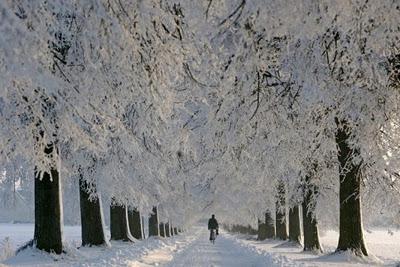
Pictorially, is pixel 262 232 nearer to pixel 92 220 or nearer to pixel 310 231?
pixel 310 231

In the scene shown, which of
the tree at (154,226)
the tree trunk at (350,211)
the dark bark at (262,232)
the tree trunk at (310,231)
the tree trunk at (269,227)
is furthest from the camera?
the dark bark at (262,232)

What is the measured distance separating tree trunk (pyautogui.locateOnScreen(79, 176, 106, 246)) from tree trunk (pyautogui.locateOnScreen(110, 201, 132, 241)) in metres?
5.83

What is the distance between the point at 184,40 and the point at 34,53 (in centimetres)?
250

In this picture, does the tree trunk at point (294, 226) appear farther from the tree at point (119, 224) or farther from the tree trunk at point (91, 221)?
the tree trunk at point (91, 221)

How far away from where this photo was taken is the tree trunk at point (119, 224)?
85.0ft

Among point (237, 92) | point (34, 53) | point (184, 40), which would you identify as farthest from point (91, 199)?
point (34, 53)

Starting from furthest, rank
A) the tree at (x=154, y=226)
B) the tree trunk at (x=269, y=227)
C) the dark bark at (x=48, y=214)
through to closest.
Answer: the tree trunk at (x=269, y=227), the tree at (x=154, y=226), the dark bark at (x=48, y=214)

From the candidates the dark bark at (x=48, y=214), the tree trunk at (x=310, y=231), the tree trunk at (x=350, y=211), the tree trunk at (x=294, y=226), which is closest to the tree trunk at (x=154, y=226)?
the tree trunk at (x=294, y=226)

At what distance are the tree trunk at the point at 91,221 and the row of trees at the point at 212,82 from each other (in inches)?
90.1

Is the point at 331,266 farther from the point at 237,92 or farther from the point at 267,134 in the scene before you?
the point at 237,92

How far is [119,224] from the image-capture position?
26219 mm

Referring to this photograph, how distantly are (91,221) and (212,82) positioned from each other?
11.3 m

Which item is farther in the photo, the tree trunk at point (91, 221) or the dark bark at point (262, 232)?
the dark bark at point (262, 232)

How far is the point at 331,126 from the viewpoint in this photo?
13.2 m
